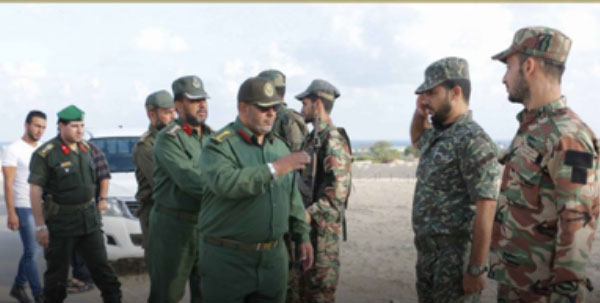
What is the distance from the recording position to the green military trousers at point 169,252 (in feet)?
14.0

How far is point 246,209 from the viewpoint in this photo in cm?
320

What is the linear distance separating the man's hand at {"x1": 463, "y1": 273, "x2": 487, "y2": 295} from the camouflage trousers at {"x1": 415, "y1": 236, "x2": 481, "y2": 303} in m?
0.09

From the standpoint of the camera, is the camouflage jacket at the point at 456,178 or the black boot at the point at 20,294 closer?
the camouflage jacket at the point at 456,178

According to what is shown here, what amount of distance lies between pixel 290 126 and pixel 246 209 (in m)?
2.03

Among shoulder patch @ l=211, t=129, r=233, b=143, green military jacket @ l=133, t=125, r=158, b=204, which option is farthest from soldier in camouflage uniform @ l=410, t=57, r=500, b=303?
green military jacket @ l=133, t=125, r=158, b=204

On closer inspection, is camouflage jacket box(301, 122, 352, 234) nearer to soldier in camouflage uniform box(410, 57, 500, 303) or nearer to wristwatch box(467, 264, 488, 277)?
soldier in camouflage uniform box(410, 57, 500, 303)

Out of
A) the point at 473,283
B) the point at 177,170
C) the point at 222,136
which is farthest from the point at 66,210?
the point at 473,283

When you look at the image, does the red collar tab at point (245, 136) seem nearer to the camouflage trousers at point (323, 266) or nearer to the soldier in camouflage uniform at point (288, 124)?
the camouflage trousers at point (323, 266)

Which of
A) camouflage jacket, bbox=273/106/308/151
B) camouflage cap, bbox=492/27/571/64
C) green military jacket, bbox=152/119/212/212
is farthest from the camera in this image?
camouflage jacket, bbox=273/106/308/151

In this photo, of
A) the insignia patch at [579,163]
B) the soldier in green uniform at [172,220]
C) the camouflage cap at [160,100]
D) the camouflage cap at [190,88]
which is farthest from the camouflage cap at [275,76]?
the insignia patch at [579,163]

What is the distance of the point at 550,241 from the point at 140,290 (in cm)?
485

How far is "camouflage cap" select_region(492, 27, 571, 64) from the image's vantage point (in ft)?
8.93

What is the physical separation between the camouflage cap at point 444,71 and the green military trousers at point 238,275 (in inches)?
60.1

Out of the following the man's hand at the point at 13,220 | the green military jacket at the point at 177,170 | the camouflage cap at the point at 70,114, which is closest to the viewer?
the green military jacket at the point at 177,170
